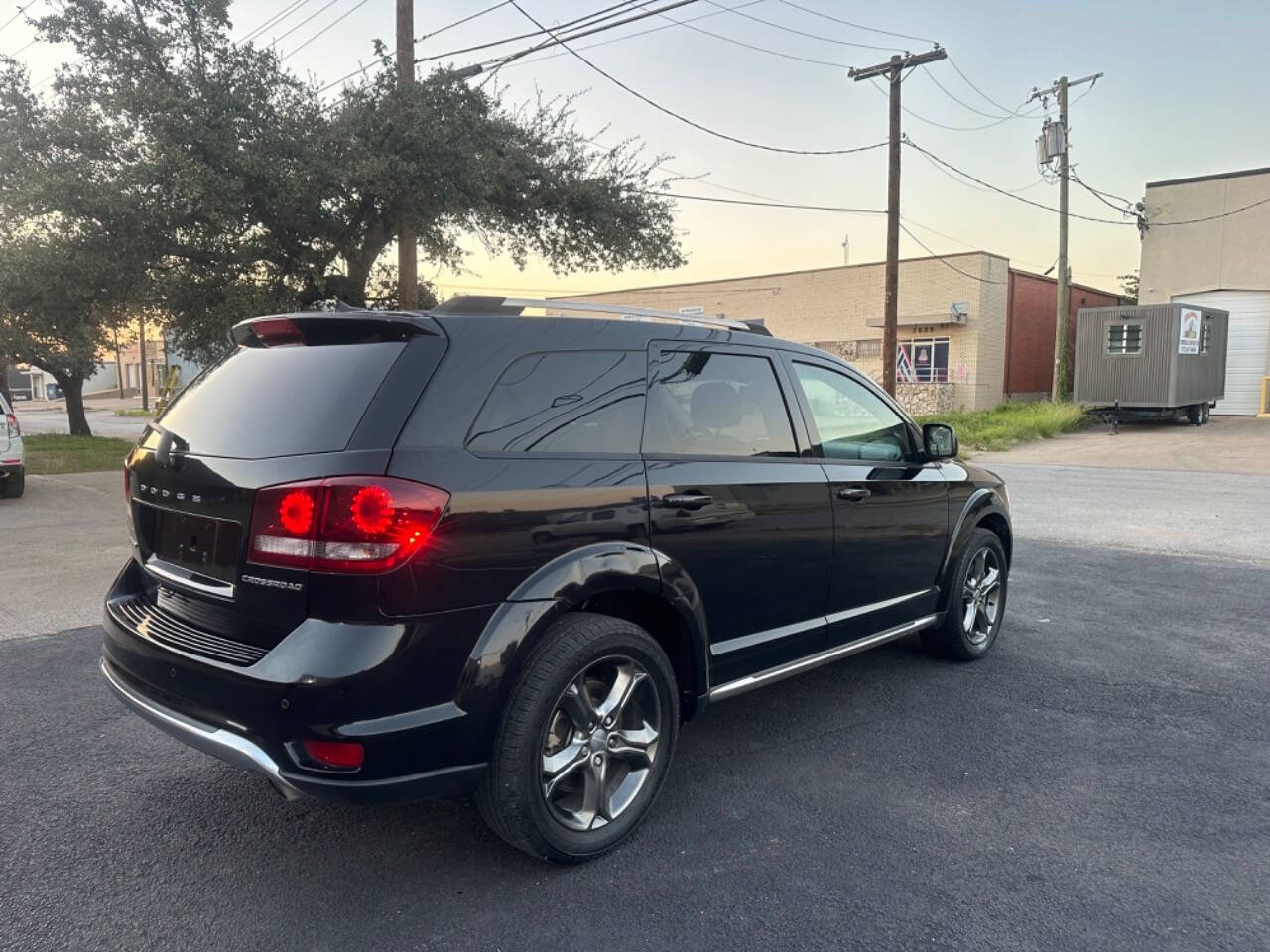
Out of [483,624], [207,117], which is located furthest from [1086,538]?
[207,117]

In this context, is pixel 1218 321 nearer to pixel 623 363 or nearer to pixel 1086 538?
pixel 1086 538

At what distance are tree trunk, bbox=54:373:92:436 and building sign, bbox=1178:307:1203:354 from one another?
28.4 metres

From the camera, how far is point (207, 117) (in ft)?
38.6

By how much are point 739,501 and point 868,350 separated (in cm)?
3049

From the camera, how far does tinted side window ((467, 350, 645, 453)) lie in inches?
113

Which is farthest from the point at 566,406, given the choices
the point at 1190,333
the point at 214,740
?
the point at 1190,333

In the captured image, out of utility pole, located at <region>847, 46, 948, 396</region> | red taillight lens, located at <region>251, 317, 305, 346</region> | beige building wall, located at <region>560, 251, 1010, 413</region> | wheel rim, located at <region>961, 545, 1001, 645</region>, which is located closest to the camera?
red taillight lens, located at <region>251, 317, 305, 346</region>

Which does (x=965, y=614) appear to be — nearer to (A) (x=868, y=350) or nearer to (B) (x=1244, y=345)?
(A) (x=868, y=350)

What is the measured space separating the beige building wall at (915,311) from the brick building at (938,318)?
0.11 feet

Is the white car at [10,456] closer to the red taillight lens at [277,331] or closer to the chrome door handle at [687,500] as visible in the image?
the red taillight lens at [277,331]

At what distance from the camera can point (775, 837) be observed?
3.16 metres

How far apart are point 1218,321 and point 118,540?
27.7 m

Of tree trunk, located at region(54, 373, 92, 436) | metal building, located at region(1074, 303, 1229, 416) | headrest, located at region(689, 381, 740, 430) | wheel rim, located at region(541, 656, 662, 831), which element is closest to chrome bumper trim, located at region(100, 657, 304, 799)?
wheel rim, located at region(541, 656, 662, 831)

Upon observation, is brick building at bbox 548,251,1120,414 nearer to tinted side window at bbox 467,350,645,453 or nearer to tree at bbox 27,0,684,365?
tree at bbox 27,0,684,365
